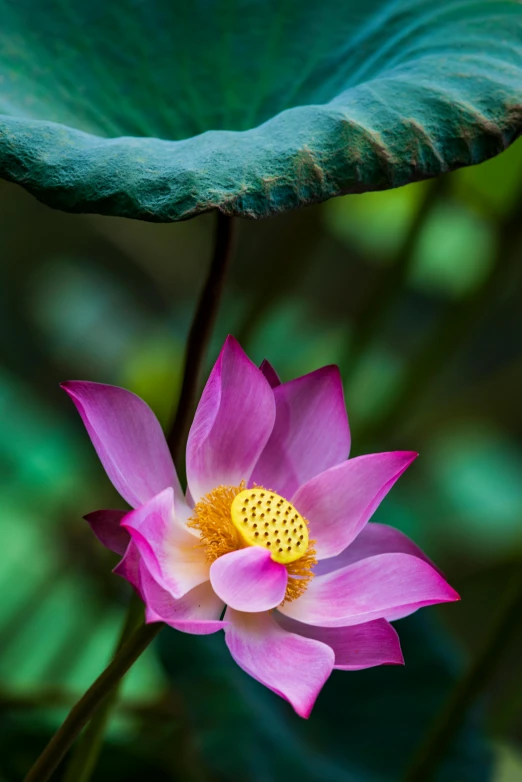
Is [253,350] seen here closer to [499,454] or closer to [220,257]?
[499,454]

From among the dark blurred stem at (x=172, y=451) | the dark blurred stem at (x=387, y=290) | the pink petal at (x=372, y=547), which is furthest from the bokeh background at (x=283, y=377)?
the dark blurred stem at (x=172, y=451)

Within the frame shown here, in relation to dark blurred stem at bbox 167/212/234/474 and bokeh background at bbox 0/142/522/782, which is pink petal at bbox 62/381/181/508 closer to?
dark blurred stem at bbox 167/212/234/474

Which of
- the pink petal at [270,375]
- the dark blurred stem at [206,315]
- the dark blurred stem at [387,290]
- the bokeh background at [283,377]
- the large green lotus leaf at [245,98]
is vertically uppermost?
the large green lotus leaf at [245,98]

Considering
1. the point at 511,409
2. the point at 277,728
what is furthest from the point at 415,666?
the point at 511,409

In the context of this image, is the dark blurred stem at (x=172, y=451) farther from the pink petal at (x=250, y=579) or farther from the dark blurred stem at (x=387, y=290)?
the dark blurred stem at (x=387, y=290)

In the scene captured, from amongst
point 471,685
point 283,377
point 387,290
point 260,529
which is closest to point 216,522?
point 260,529
